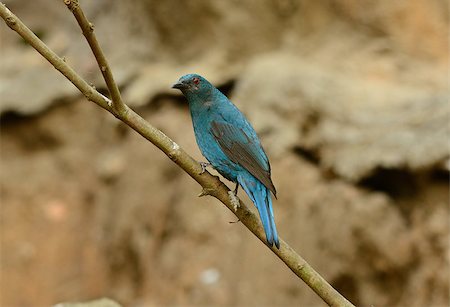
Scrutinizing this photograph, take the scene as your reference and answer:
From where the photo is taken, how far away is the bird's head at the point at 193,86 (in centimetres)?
459

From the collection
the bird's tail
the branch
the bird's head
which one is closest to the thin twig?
the branch

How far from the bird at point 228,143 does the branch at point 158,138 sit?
0.28 m

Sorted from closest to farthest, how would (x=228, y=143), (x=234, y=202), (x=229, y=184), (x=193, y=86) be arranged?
(x=234, y=202) < (x=228, y=143) < (x=193, y=86) < (x=229, y=184)

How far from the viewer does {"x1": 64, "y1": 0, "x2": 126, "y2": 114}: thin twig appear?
10.1ft

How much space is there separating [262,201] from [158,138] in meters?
0.86

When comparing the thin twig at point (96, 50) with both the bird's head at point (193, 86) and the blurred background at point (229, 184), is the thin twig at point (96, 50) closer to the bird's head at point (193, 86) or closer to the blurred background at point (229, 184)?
the bird's head at point (193, 86)

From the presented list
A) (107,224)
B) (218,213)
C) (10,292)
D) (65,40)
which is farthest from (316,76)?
(10,292)

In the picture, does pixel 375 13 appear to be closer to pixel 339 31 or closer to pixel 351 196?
pixel 339 31

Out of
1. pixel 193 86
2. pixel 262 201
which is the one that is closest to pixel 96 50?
pixel 262 201

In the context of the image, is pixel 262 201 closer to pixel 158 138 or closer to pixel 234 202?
pixel 234 202

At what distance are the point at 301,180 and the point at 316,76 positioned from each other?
40.6 inches

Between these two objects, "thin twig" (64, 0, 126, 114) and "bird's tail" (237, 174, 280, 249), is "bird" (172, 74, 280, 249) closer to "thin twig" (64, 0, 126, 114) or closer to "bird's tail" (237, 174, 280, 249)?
"bird's tail" (237, 174, 280, 249)

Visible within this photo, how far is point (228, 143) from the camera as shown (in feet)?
14.5

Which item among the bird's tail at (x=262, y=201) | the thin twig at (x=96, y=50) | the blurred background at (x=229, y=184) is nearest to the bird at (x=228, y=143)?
the bird's tail at (x=262, y=201)
